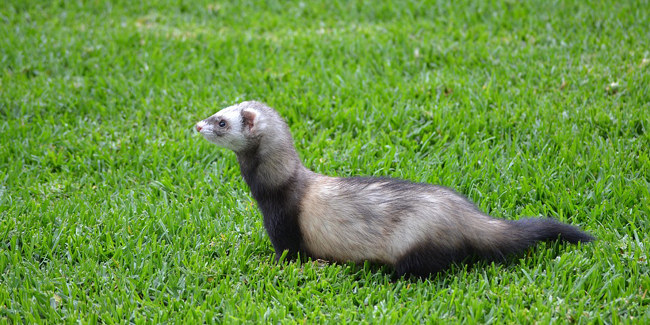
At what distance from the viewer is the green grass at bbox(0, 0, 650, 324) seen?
3.65 metres

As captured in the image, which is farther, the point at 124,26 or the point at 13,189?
the point at 124,26

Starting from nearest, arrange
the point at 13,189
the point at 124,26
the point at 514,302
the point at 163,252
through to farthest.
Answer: the point at 514,302, the point at 163,252, the point at 13,189, the point at 124,26

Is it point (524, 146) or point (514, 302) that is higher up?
point (524, 146)

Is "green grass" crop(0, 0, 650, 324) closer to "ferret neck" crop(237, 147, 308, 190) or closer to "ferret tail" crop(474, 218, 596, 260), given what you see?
"ferret tail" crop(474, 218, 596, 260)

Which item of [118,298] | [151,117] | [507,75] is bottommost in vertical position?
[118,298]

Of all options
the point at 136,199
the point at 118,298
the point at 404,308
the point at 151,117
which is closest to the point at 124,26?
the point at 151,117

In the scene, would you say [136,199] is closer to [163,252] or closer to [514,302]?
[163,252]

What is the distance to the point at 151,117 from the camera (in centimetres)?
600

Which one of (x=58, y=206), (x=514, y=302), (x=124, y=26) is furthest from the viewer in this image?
(x=124, y=26)

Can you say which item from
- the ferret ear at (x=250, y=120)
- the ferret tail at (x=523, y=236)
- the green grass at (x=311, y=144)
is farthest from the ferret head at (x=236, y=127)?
the ferret tail at (x=523, y=236)

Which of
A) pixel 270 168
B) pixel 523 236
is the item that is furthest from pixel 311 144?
pixel 523 236

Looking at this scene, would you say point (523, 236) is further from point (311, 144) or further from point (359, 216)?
point (311, 144)

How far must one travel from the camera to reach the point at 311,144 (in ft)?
17.7

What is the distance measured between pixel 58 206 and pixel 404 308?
2.63 meters
